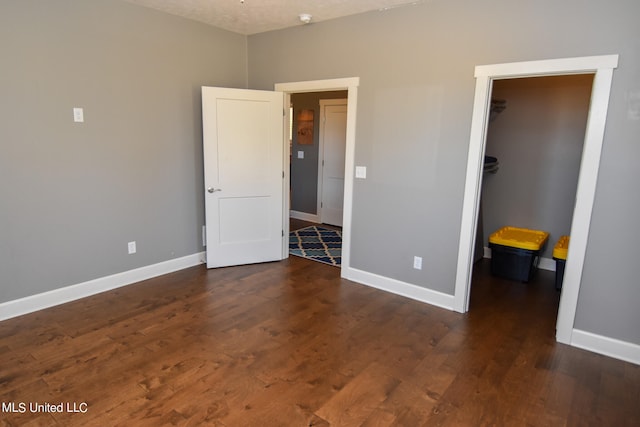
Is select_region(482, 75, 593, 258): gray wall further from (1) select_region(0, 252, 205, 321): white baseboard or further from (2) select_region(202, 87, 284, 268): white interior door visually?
(1) select_region(0, 252, 205, 321): white baseboard

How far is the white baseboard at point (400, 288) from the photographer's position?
350cm

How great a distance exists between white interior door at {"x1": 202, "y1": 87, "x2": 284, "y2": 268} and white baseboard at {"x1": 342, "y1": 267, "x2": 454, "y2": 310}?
3.52 feet

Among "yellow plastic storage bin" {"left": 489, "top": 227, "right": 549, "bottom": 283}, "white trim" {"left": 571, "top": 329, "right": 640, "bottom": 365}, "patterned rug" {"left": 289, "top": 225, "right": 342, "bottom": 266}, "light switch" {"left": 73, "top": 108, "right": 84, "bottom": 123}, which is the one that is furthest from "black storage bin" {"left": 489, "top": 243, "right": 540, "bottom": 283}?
"light switch" {"left": 73, "top": 108, "right": 84, "bottom": 123}

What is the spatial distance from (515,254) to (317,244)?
8.11 ft

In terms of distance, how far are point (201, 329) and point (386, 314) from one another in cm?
153

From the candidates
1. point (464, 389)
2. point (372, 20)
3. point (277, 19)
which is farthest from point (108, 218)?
point (464, 389)

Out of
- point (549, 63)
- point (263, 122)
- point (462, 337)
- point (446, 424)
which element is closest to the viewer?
point (446, 424)

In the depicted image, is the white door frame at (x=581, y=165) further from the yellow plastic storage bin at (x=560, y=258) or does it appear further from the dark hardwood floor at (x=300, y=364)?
the yellow plastic storage bin at (x=560, y=258)

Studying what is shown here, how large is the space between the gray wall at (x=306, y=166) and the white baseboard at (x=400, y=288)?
2.79 metres

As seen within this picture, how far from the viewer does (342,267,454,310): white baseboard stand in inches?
138

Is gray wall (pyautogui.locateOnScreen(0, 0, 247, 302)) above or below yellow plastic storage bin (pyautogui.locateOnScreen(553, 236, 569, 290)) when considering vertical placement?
above

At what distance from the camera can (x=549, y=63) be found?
2707 mm

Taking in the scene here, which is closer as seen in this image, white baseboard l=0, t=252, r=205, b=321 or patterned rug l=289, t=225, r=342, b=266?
white baseboard l=0, t=252, r=205, b=321

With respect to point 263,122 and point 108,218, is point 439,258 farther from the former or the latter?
point 108,218
